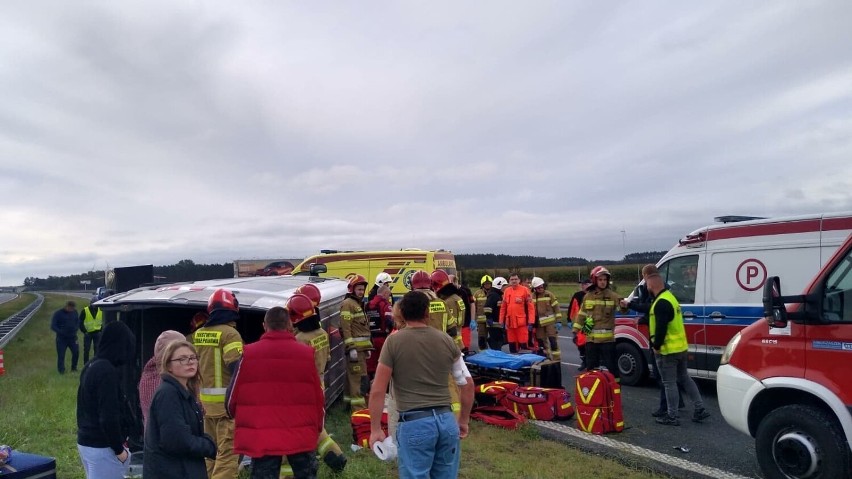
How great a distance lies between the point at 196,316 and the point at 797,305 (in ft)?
18.3

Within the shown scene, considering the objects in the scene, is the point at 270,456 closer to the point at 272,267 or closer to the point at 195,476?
the point at 195,476

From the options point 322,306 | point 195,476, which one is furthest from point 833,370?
point 322,306

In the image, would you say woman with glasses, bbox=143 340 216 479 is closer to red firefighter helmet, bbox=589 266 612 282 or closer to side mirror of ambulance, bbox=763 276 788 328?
side mirror of ambulance, bbox=763 276 788 328

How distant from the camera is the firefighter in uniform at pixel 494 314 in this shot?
12500 mm

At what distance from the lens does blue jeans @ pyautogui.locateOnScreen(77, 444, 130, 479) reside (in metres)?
4.23

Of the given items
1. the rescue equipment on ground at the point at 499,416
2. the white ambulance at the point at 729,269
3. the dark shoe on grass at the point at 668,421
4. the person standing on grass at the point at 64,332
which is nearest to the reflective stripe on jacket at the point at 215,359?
the rescue equipment on ground at the point at 499,416

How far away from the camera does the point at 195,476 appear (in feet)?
11.5

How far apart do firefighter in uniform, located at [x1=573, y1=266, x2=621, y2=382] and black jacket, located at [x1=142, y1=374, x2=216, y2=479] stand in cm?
658

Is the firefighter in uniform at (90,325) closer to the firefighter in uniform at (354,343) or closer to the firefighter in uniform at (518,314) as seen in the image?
the firefighter in uniform at (354,343)

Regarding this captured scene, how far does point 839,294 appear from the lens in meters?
4.70

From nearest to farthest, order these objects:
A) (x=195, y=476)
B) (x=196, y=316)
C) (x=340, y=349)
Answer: (x=195, y=476) → (x=196, y=316) → (x=340, y=349)

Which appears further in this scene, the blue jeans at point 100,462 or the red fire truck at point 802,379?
the red fire truck at point 802,379

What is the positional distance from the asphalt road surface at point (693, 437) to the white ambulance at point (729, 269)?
884 millimetres

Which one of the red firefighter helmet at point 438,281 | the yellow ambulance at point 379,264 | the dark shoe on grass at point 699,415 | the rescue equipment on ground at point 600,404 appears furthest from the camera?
the yellow ambulance at point 379,264
